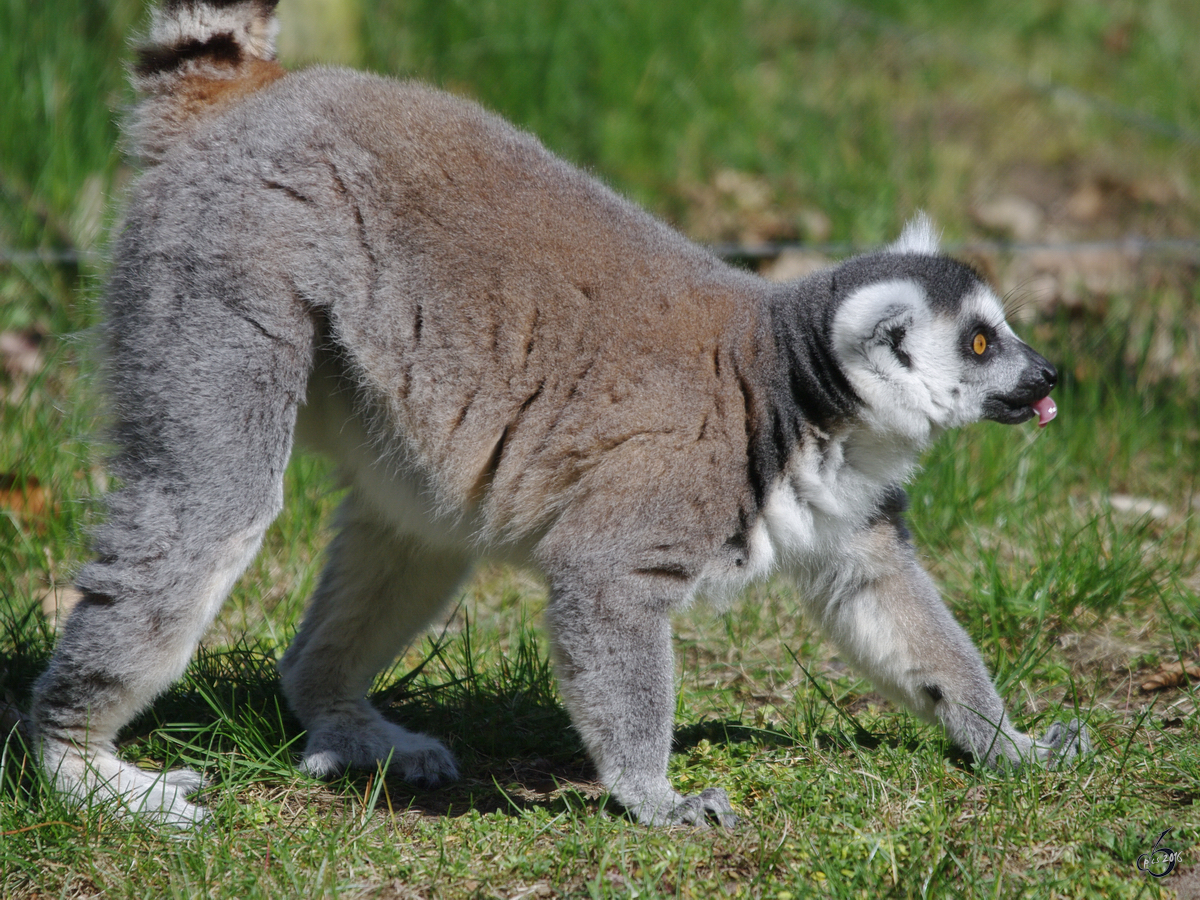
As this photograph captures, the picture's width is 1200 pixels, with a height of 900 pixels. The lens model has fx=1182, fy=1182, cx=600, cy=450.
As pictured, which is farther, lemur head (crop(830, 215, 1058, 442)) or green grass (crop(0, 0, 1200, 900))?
lemur head (crop(830, 215, 1058, 442))

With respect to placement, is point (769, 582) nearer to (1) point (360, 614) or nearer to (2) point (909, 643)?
(2) point (909, 643)

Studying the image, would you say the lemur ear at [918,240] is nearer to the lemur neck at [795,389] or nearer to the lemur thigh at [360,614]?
the lemur neck at [795,389]

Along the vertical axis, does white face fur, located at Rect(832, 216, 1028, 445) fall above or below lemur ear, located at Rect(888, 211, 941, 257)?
below

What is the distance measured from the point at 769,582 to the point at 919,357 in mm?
897

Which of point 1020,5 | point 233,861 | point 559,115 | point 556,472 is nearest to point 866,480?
point 556,472

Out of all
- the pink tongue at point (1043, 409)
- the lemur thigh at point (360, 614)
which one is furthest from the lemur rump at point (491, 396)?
the lemur thigh at point (360, 614)

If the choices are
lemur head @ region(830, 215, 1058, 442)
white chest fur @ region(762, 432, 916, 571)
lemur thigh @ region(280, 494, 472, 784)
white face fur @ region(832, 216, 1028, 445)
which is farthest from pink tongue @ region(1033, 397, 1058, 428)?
lemur thigh @ region(280, 494, 472, 784)

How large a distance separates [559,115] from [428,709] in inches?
172

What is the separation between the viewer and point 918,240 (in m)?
3.67

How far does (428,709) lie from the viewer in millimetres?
3967

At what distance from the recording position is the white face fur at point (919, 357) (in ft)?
10.7

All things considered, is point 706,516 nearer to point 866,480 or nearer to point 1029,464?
point 866,480

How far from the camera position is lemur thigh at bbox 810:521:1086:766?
3422 mm

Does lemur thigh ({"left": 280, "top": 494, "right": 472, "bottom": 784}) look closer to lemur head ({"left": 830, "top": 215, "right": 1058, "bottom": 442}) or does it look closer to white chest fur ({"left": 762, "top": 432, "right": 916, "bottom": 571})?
white chest fur ({"left": 762, "top": 432, "right": 916, "bottom": 571})
